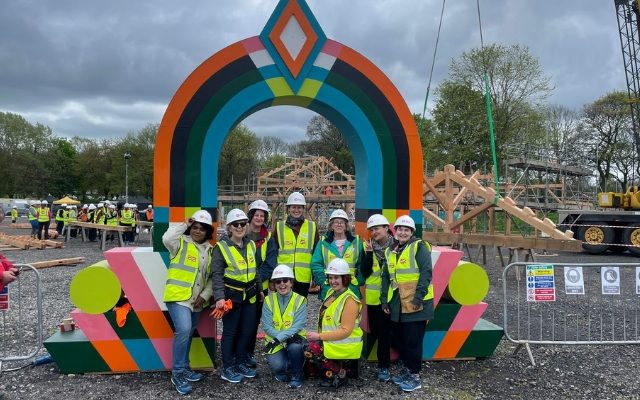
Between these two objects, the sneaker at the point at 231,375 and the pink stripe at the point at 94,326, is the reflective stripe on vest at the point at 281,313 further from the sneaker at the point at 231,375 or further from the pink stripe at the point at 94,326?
the pink stripe at the point at 94,326

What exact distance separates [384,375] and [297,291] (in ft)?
3.94

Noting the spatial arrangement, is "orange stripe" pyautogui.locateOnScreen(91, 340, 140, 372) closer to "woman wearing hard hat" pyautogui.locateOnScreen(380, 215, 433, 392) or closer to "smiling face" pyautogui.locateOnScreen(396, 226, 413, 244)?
"woman wearing hard hat" pyautogui.locateOnScreen(380, 215, 433, 392)

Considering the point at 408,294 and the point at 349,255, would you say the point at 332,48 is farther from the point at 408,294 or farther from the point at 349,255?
the point at 408,294

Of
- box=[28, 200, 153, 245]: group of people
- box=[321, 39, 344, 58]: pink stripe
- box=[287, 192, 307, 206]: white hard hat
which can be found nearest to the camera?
box=[287, 192, 307, 206]: white hard hat

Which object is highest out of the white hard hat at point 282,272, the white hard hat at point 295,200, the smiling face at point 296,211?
the white hard hat at point 295,200

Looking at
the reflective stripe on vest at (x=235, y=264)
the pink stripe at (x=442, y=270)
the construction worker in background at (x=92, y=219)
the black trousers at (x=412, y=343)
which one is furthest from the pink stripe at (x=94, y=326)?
the construction worker in background at (x=92, y=219)

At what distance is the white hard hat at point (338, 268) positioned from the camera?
442 cm

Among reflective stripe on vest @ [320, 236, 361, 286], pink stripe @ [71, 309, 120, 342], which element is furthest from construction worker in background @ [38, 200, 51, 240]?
reflective stripe on vest @ [320, 236, 361, 286]

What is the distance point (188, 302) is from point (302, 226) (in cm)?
133

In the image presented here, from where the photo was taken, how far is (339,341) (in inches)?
175

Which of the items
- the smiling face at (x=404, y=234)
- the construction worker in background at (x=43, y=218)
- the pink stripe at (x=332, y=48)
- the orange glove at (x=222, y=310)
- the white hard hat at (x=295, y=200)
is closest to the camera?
the orange glove at (x=222, y=310)

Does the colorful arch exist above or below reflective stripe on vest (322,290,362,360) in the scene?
above

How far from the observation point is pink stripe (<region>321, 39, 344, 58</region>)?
5176mm

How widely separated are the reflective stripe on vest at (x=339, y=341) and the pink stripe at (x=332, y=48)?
8.35 feet
